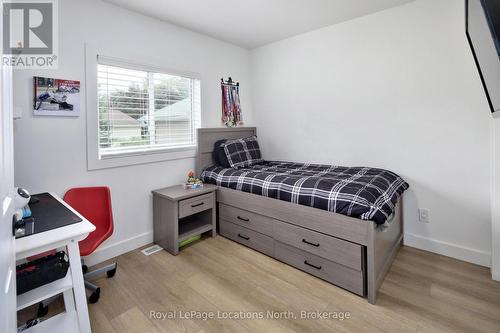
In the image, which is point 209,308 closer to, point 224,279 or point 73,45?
point 224,279

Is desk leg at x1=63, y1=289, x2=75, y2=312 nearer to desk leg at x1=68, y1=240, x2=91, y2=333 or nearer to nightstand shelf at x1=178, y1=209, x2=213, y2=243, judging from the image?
desk leg at x1=68, y1=240, x2=91, y2=333

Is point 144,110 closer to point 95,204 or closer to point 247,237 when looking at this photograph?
point 95,204

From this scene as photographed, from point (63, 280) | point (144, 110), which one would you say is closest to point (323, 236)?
point (63, 280)

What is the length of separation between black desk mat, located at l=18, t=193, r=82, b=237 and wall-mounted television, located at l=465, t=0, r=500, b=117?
2.16m

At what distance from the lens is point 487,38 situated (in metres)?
1.15

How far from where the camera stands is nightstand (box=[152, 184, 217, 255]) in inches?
100

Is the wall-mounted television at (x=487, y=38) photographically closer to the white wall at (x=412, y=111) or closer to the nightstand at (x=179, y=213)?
the white wall at (x=412, y=111)

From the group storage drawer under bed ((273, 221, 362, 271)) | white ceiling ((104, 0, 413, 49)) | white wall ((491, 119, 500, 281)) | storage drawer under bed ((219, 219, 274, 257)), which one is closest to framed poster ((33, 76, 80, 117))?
white ceiling ((104, 0, 413, 49))

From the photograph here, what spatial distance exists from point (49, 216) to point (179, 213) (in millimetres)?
1153

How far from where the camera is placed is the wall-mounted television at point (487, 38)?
998 mm

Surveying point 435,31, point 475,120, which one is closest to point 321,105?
point 435,31

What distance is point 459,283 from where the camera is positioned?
203 cm

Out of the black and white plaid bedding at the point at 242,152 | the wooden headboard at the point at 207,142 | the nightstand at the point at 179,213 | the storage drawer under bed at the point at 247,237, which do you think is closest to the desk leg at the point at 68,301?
the nightstand at the point at 179,213

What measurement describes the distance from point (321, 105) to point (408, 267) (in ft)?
6.56
